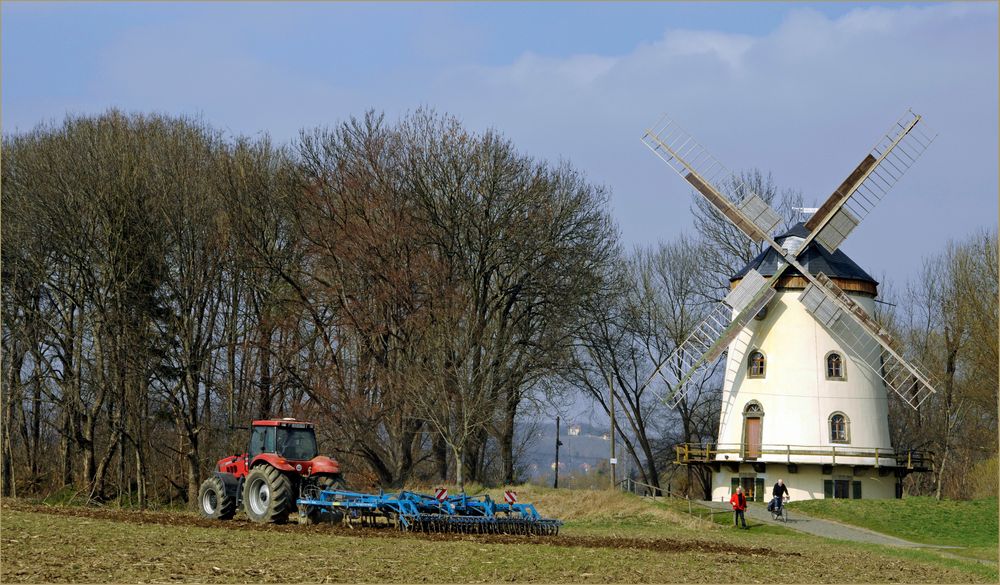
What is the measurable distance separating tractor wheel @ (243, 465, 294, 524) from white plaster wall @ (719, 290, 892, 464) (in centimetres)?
2247

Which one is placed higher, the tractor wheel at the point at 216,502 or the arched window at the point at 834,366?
the arched window at the point at 834,366

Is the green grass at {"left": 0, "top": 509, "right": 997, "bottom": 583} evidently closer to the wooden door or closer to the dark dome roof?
the wooden door

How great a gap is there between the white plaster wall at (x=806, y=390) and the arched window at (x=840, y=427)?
0.13 meters

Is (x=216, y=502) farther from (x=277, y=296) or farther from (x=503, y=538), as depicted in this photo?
(x=277, y=296)

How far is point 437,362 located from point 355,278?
598 cm

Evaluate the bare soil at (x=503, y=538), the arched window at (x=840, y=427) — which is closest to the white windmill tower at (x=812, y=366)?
the arched window at (x=840, y=427)

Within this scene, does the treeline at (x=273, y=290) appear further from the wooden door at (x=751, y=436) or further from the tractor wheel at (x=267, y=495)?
the tractor wheel at (x=267, y=495)

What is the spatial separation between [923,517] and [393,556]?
958 inches

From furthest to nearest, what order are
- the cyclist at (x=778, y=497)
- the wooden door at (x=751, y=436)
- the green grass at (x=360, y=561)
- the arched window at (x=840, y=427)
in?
the wooden door at (x=751, y=436), the arched window at (x=840, y=427), the cyclist at (x=778, y=497), the green grass at (x=360, y=561)

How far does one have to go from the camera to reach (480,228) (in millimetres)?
47031

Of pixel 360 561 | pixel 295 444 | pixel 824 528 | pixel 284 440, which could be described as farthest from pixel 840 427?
pixel 360 561

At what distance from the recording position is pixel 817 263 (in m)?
44.5

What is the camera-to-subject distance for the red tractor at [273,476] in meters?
26.8

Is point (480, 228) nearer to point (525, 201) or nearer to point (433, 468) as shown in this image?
point (525, 201)
